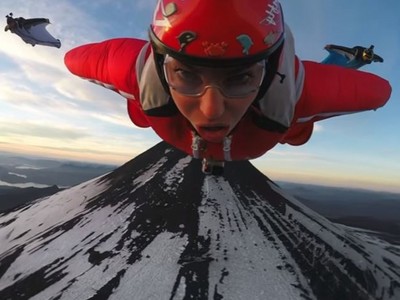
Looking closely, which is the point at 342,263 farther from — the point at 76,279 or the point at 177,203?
the point at 76,279

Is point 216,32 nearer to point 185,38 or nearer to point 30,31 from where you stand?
point 185,38

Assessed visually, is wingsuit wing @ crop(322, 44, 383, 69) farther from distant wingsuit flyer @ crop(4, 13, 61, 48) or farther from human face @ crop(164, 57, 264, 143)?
distant wingsuit flyer @ crop(4, 13, 61, 48)

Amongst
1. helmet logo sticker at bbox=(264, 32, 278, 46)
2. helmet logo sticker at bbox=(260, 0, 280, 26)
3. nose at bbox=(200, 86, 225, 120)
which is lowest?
nose at bbox=(200, 86, 225, 120)

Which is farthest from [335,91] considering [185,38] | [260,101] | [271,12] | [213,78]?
[185,38]

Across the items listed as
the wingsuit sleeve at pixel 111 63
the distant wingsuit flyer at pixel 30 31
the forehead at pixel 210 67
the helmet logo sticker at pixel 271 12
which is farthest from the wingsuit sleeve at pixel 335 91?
the distant wingsuit flyer at pixel 30 31

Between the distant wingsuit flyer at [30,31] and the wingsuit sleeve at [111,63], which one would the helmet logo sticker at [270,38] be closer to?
the wingsuit sleeve at [111,63]

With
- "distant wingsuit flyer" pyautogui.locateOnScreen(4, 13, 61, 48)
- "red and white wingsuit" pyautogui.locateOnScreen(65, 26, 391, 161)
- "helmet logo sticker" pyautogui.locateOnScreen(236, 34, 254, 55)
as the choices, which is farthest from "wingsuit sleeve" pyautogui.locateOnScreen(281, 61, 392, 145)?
"distant wingsuit flyer" pyautogui.locateOnScreen(4, 13, 61, 48)
